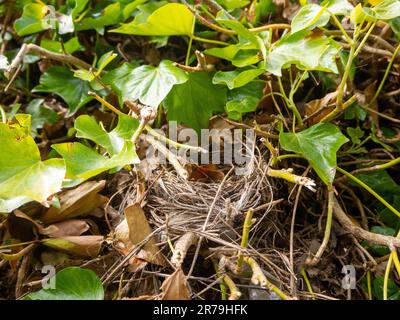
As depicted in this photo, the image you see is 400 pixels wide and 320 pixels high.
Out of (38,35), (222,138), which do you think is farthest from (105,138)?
(38,35)

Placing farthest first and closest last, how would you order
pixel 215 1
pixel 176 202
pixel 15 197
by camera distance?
pixel 215 1
pixel 176 202
pixel 15 197

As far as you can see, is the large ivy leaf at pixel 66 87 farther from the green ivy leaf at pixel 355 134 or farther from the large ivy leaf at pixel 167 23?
the green ivy leaf at pixel 355 134

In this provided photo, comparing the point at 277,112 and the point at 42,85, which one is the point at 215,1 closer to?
the point at 277,112

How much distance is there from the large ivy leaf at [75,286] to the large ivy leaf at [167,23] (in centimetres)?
44

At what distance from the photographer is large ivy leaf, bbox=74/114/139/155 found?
76 centimetres

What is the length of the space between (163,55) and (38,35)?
11.5 inches

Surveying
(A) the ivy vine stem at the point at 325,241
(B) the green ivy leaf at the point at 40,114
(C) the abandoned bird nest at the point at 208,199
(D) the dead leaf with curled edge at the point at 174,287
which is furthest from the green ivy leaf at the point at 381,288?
(B) the green ivy leaf at the point at 40,114

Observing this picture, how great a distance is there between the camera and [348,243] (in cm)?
82

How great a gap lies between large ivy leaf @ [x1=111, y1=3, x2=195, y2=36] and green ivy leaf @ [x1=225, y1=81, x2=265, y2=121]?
0.49ft

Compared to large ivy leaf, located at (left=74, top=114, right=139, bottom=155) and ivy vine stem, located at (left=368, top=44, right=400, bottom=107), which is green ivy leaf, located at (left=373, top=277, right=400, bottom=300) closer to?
ivy vine stem, located at (left=368, top=44, right=400, bottom=107)

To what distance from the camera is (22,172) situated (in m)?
0.66

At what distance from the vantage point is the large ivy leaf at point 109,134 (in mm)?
759

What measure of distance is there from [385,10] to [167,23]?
37cm

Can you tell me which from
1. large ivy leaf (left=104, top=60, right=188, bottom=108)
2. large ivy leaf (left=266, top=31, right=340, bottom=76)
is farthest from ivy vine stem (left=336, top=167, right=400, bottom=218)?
large ivy leaf (left=104, top=60, right=188, bottom=108)
